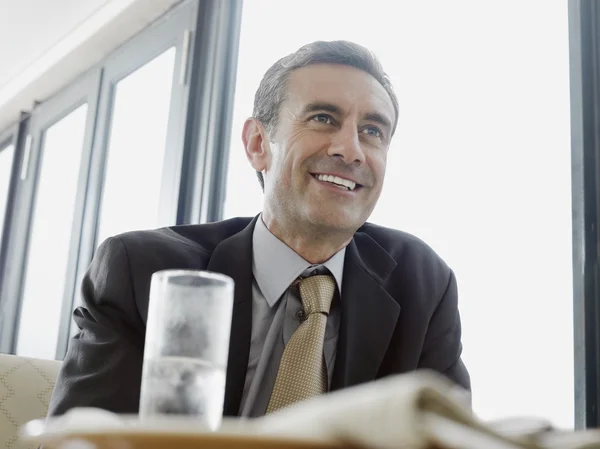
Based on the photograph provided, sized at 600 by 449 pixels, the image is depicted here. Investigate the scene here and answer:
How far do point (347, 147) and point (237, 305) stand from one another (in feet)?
1.54

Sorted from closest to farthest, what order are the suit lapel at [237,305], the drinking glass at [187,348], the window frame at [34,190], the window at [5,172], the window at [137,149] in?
1. the drinking glass at [187,348]
2. the suit lapel at [237,305]
3. the window at [137,149]
4. the window frame at [34,190]
5. the window at [5,172]

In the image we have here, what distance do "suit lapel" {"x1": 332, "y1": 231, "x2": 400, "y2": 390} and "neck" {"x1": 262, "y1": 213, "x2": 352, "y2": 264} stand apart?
35mm

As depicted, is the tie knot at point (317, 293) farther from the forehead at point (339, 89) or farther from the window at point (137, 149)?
the window at point (137, 149)

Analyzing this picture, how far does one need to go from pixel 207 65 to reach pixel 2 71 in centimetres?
188

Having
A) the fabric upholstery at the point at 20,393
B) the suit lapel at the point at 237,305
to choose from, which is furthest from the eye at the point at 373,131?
the fabric upholstery at the point at 20,393

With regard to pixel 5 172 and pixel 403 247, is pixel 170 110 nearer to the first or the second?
pixel 403 247

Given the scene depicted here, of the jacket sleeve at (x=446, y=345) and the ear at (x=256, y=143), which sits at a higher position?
the ear at (x=256, y=143)

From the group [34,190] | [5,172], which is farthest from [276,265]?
[5,172]

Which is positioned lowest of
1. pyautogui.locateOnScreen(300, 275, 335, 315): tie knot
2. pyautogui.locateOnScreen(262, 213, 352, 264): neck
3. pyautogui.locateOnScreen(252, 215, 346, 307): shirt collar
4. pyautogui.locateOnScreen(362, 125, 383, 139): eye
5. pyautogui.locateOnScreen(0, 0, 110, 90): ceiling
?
pyautogui.locateOnScreen(300, 275, 335, 315): tie knot

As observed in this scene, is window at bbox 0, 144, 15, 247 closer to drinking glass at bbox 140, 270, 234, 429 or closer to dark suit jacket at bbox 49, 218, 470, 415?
dark suit jacket at bbox 49, 218, 470, 415

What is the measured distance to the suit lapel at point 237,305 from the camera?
1.38 m

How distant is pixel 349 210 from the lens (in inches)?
65.9

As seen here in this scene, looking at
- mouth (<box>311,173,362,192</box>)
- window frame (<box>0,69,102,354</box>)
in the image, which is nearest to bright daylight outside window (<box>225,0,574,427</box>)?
mouth (<box>311,173,362,192</box>)

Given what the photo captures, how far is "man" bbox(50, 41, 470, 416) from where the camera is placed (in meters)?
1.34
